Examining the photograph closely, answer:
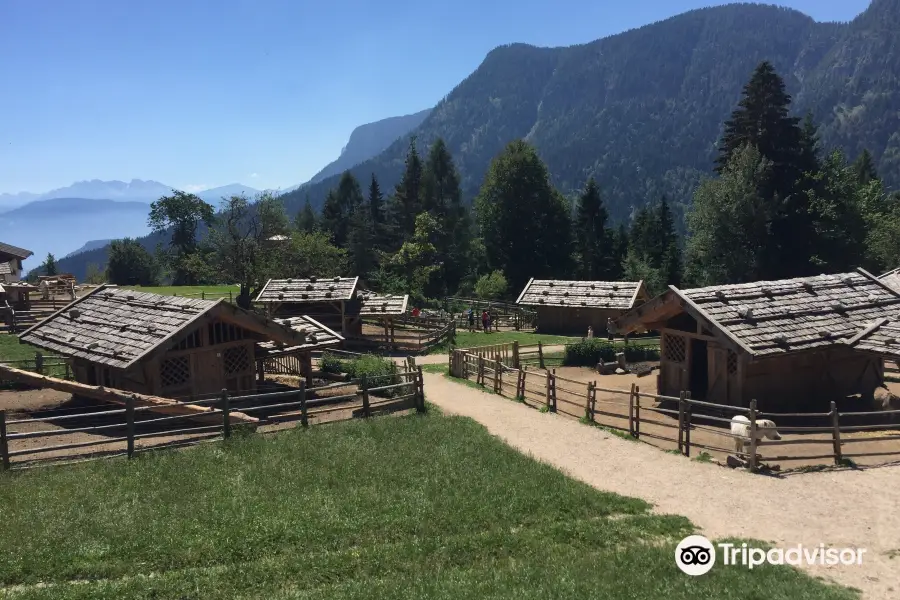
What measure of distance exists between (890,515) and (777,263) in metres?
35.1

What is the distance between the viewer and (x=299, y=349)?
21.4m

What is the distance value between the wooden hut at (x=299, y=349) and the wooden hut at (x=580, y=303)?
19.3m

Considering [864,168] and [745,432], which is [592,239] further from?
[745,432]

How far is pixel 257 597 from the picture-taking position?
304 inches

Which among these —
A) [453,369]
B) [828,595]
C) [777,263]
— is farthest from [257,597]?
[777,263]

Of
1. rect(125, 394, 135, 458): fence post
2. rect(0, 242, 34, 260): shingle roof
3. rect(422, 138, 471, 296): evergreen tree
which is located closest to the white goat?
rect(125, 394, 135, 458): fence post

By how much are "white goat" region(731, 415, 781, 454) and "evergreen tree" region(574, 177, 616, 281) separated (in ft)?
169

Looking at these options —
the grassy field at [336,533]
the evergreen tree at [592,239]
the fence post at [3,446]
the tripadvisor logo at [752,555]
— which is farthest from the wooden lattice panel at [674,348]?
the evergreen tree at [592,239]

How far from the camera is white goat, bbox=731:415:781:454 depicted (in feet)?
46.4

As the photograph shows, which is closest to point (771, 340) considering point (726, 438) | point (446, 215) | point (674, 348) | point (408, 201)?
point (726, 438)

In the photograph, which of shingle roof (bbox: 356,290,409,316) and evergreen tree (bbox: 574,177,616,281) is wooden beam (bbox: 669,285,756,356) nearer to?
shingle roof (bbox: 356,290,409,316)

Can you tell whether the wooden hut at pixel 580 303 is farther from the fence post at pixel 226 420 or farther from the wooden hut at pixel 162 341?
the fence post at pixel 226 420

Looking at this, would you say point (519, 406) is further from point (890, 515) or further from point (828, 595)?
point (828, 595)

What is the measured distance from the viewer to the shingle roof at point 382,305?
3347 cm
